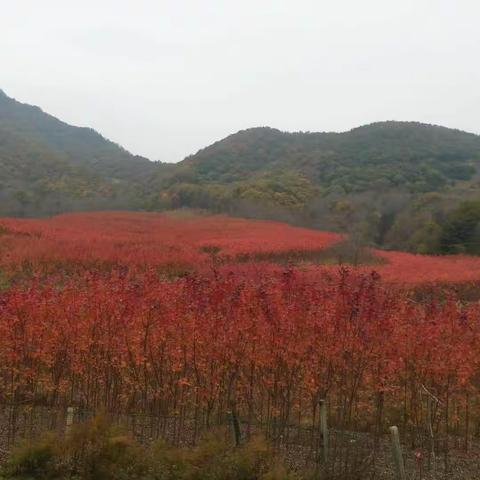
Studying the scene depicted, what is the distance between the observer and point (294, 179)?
8594 cm

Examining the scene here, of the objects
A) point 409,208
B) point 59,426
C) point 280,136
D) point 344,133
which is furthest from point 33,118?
point 59,426

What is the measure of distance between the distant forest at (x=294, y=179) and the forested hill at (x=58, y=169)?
239 mm

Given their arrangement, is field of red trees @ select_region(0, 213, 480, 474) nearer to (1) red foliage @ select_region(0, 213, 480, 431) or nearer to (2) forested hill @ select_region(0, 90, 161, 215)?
(1) red foliage @ select_region(0, 213, 480, 431)

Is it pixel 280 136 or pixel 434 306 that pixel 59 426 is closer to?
pixel 434 306

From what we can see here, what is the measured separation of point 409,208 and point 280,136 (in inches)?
2722

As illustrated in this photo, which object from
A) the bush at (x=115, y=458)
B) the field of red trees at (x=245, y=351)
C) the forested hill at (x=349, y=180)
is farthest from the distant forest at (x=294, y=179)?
the bush at (x=115, y=458)

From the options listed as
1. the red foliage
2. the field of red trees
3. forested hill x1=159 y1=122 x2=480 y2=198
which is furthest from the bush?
forested hill x1=159 y1=122 x2=480 y2=198

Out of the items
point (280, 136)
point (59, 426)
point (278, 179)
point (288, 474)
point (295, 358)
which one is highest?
point (280, 136)

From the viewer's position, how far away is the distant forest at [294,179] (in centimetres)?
5447

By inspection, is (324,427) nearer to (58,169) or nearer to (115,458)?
(115,458)

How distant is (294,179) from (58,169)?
120 feet

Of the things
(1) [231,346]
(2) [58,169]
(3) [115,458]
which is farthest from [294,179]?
(3) [115,458]

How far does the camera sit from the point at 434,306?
1151 cm

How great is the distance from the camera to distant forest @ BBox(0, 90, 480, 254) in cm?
5447
